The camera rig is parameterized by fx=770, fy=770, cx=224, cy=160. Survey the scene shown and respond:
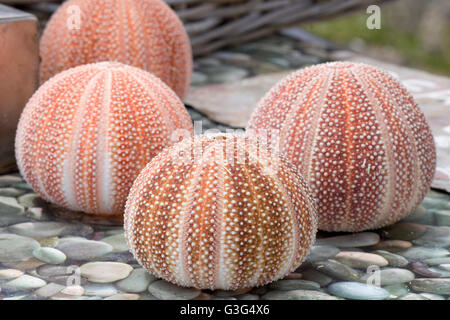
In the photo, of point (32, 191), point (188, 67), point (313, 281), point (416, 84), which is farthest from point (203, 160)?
point (416, 84)

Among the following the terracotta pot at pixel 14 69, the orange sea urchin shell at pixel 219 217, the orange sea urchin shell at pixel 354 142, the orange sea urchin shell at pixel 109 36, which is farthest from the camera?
the orange sea urchin shell at pixel 109 36

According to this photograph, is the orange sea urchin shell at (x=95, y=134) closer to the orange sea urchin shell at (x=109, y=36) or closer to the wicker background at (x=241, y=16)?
the orange sea urchin shell at (x=109, y=36)

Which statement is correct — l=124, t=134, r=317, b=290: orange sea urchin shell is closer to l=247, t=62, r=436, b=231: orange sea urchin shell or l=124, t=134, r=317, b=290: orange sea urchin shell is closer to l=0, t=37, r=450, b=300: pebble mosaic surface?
l=0, t=37, r=450, b=300: pebble mosaic surface

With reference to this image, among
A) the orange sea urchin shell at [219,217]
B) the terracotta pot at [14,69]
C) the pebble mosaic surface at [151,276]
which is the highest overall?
the terracotta pot at [14,69]

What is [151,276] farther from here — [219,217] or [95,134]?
[95,134]

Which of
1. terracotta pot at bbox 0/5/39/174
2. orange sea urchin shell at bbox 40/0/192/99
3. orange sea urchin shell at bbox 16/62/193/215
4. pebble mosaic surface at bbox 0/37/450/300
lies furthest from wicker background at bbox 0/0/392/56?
pebble mosaic surface at bbox 0/37/450/300

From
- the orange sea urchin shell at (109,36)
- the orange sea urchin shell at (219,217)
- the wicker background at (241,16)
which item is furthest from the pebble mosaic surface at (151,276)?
the wicker background at (241,16)

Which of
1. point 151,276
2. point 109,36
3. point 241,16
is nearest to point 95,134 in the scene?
point 151,276
